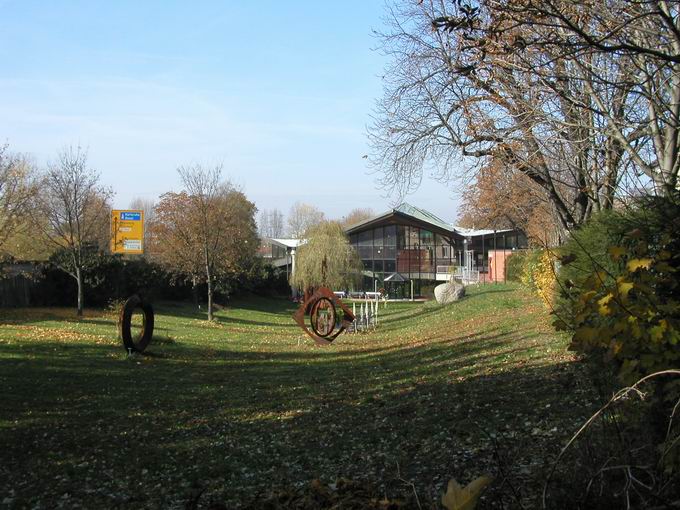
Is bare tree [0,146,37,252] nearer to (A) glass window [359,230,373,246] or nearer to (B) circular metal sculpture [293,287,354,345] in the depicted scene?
(B) circular metal sculpture [293,287,354,345]

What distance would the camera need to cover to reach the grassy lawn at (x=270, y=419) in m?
6.66

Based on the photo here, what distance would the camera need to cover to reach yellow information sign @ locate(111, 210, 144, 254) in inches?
1300

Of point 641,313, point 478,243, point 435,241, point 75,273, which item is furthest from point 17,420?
point 478,243

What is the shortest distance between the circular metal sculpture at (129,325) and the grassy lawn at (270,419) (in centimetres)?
36

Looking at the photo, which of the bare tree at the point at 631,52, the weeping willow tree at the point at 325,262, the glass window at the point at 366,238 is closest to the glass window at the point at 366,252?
the glass window at the point at 366,238

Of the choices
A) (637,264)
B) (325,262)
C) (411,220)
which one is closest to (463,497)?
(637,264)

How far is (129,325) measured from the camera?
1727 cm

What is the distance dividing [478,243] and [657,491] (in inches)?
2836

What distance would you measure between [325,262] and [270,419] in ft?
136

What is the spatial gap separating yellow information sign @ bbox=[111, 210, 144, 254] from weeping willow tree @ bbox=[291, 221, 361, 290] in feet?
62.0

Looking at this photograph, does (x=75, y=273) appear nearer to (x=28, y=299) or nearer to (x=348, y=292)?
(x=28, y=299)

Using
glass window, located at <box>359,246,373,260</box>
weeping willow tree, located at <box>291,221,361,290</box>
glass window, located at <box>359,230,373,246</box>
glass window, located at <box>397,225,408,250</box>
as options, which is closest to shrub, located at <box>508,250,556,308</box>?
weeping willow tree, located at <box>291,221,361,290</box>

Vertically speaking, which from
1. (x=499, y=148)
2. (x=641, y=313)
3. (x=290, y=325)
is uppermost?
(x=499, y=148)

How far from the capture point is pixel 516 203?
103ft
